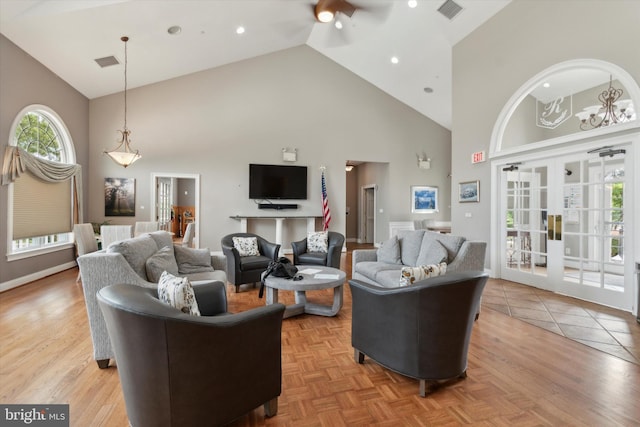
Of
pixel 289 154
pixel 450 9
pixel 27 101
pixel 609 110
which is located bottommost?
pixel 609 110

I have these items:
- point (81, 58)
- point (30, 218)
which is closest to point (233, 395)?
point (30, 218)

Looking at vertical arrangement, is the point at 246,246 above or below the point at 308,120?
below

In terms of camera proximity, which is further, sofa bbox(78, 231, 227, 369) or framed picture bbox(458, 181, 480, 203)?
framed picture bbox(458, 181, 480, 203)

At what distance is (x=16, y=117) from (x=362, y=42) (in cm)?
643

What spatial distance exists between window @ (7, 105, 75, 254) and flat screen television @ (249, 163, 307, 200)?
11.8ft

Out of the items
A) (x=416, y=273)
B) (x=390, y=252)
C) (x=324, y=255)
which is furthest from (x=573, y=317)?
(x=324, y=255)

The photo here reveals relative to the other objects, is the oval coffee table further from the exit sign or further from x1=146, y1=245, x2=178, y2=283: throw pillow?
the exit sign

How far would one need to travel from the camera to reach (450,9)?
17.6 feet

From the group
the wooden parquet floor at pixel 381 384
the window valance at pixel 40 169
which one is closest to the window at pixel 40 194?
the window valance at pixel 40 169

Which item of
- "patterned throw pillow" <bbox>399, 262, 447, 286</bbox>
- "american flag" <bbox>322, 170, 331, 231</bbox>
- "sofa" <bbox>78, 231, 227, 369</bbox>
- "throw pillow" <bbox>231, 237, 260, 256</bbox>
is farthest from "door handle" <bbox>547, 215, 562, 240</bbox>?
"american flag" <bbox>322, 170, 331, 231</bbox>

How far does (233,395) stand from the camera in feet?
5.13

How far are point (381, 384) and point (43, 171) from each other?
20.1ft

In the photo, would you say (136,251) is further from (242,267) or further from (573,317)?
(573,317)

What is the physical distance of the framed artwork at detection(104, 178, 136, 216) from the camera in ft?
22.6
